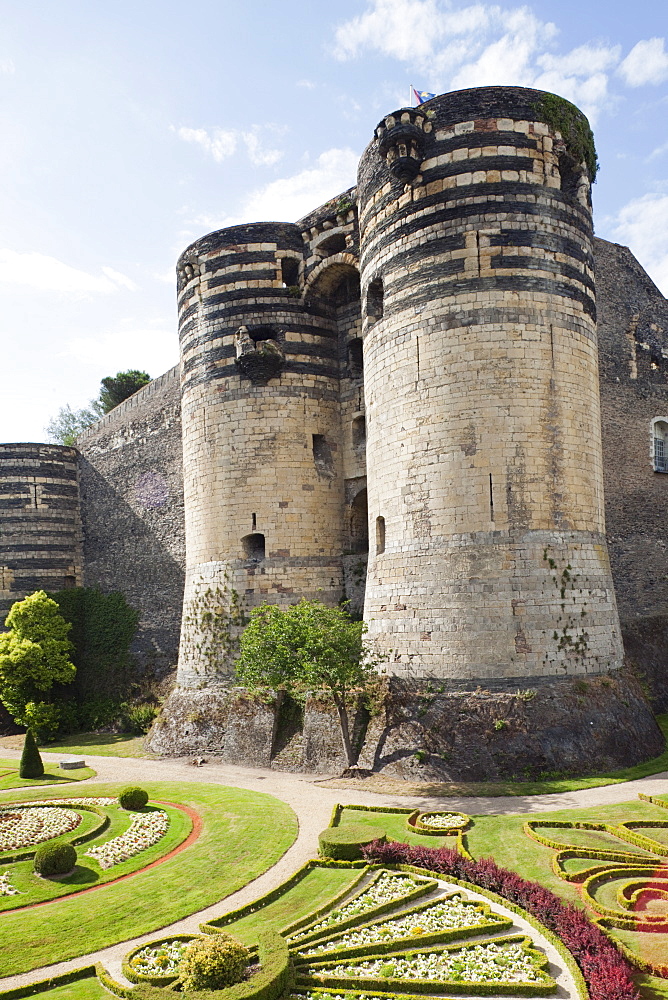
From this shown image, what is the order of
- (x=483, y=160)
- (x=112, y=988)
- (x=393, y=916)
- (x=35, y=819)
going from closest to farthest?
(x=112, y=988), (x=393, y=916), (x=35, y=819), (x=483, y=160)

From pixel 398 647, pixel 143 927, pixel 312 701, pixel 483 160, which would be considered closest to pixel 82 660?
pixel 312 701

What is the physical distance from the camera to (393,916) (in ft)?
31.5

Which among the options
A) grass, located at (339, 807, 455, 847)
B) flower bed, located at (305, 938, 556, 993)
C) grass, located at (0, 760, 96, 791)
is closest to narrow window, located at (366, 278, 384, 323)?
grass, located at (339, 807, 455, 847)

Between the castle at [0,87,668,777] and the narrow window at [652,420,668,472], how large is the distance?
0.58m

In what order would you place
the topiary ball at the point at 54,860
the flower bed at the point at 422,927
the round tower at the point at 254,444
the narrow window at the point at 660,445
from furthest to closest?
the narrow window at the point at 660,445 < the round tower at the point at 254,444 < the topiary ball at the point at 54,860 < the flower bed at the point at 422,927

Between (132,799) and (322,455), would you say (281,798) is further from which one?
(322,455)

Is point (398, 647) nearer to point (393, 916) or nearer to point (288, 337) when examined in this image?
point (393, 916)

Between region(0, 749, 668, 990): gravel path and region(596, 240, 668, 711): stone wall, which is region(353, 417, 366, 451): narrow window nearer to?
region(596, 240, 668, 711): stone wall

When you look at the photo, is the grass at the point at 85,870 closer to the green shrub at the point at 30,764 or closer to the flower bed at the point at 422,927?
the flower bed at the point at 422,927

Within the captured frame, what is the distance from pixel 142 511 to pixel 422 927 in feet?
82.1

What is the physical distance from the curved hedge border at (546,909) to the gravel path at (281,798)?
1.89 meters

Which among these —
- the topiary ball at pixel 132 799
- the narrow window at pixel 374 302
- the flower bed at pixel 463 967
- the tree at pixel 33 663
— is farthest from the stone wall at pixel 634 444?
the tree at pixel 33 663

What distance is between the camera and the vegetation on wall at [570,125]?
57.1ft

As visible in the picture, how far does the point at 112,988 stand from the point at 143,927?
5.11 feet
